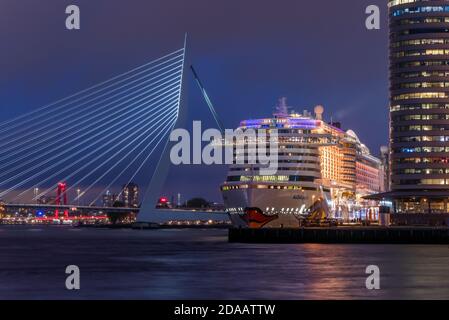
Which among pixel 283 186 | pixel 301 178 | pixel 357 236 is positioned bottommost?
pixel 357 236

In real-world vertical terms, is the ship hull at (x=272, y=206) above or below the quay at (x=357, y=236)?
above

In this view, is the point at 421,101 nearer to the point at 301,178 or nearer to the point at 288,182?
the point at 301,178

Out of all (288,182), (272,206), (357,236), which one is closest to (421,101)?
(288,182)

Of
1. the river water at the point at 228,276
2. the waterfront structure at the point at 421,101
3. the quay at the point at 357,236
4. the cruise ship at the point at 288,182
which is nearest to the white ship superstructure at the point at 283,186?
the cruise ship at the point at 288,182

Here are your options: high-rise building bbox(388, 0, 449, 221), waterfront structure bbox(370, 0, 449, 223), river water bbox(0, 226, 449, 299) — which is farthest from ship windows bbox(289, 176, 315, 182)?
river water bbox(0, 226, 449, 299)

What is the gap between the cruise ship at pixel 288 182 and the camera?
3706 inches

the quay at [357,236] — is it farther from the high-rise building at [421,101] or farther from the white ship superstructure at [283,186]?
the high-rise building at [421,101]

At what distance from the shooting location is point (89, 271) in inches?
1585

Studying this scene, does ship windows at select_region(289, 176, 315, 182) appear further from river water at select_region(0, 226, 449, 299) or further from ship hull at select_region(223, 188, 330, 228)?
river water at select_region(0, 226, 449, 299)

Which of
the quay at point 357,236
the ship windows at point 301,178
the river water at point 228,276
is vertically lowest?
the river water at point 228,276

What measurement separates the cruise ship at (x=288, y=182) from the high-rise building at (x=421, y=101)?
43.4 feet

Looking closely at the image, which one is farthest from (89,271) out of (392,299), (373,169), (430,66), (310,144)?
(373,169)

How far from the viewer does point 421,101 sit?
11319 cm
